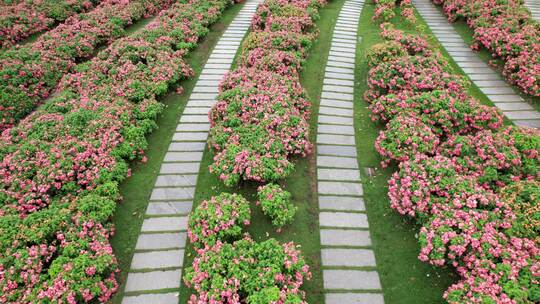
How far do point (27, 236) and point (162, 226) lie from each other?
2.42 meters

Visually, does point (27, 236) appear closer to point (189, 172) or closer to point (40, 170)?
point (40, 170)

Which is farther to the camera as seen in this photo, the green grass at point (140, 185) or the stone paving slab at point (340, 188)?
the stone paving slab at point (340, 188)

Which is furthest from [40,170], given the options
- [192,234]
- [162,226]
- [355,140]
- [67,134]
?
[355,140]

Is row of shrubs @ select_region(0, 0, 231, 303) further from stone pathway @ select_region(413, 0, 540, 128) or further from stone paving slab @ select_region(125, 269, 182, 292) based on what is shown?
stone pathway @ select_region(413, 0, 540, 128)

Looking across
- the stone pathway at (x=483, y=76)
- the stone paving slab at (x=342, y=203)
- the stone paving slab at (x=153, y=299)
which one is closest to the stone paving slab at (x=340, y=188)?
the stone paving slab at (x=342, y=203)

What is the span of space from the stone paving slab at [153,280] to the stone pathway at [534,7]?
18810mm

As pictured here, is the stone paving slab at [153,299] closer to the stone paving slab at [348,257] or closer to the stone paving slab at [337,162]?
the stone paving slab at [348,257]

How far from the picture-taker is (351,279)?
6898 millimetres

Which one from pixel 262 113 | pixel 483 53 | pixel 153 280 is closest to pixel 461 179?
pixel 262 113

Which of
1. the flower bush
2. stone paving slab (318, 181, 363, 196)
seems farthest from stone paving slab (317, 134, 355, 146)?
the flower bush

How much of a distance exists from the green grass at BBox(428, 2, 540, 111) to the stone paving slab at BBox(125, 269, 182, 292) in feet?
Answer: 36.6

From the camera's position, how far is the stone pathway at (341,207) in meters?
6.80

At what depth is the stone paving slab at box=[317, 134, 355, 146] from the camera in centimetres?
999

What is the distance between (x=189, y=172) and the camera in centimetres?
914
